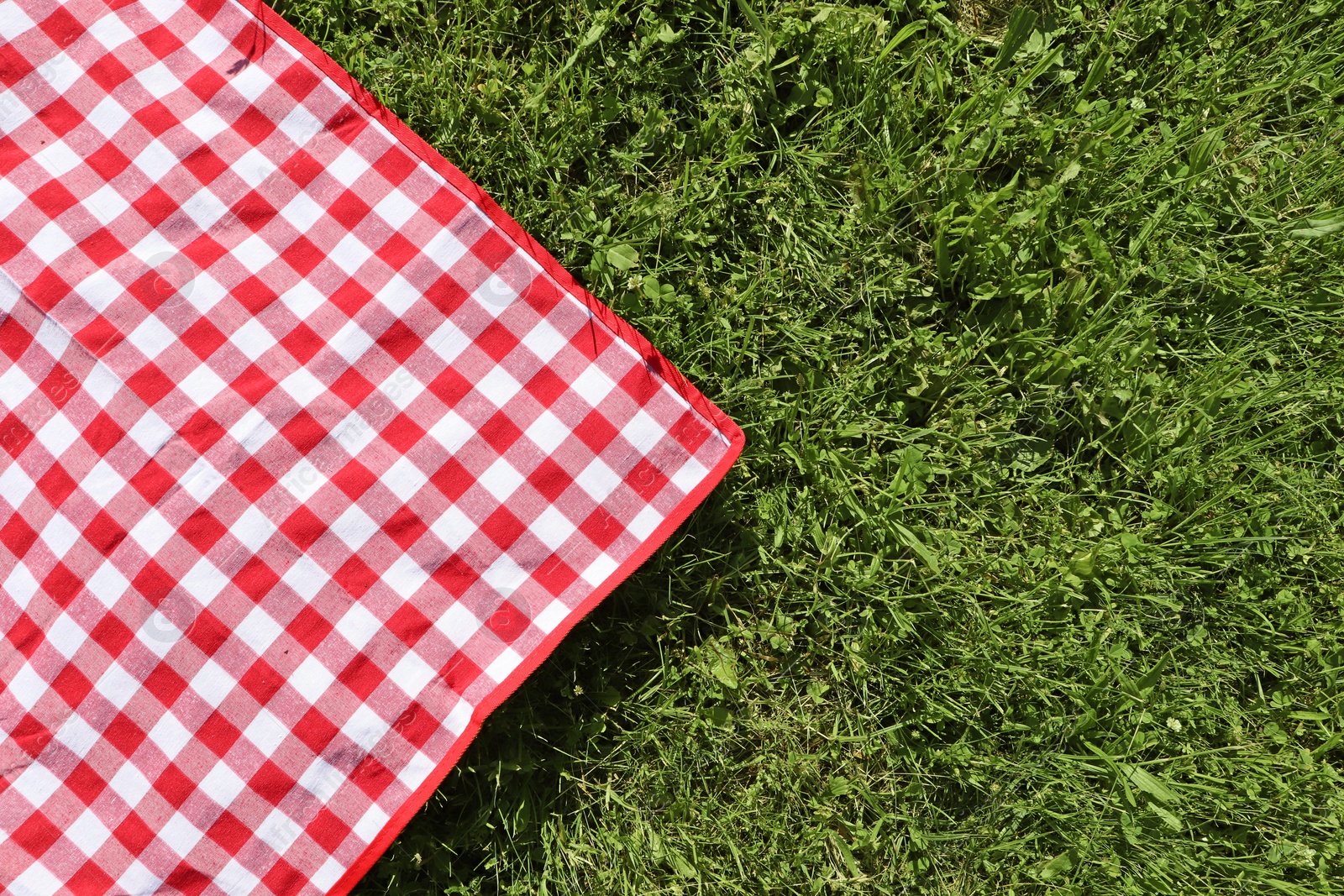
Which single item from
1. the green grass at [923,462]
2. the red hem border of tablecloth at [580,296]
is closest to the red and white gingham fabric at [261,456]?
the red hem border of tablecloth at [580,296]

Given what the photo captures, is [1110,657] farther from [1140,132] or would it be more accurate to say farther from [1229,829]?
[1140,132]

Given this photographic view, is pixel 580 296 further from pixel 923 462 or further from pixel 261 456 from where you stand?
pixel 923 462

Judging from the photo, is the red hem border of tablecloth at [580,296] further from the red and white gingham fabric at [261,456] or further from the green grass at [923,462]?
the green grass at [923,462]

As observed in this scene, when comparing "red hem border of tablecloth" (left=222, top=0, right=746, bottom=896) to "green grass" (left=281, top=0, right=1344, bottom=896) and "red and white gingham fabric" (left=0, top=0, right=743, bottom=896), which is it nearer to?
"red and white gingham fabric" (left=0, top=0, right=743, bottom=896)

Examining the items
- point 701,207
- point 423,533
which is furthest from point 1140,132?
point 423,533

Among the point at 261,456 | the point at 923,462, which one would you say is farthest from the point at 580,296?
the point at 923,462

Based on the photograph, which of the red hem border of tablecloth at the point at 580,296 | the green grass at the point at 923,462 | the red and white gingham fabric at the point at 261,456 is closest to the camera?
the red and white gingham fabric at the point at 261,456
